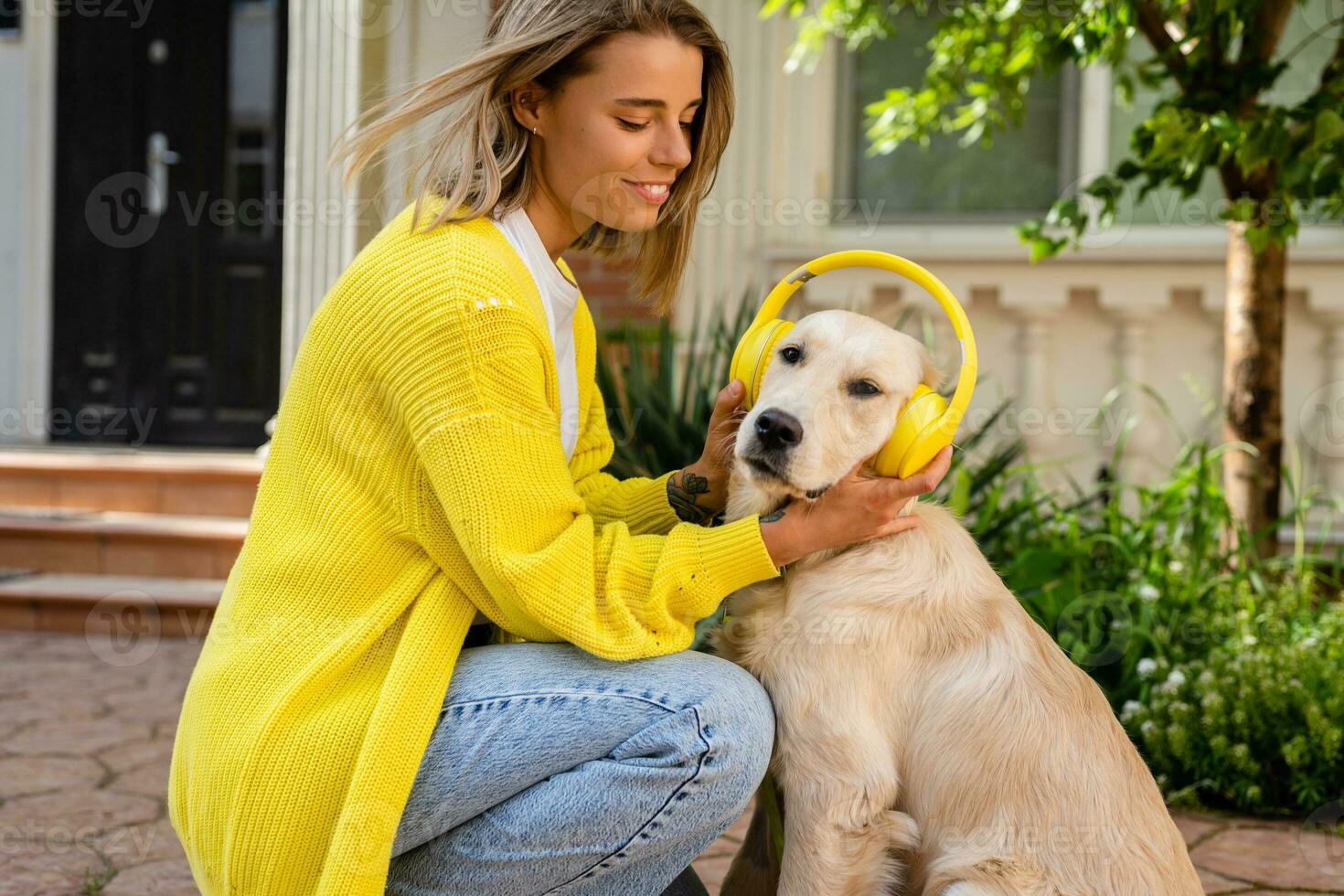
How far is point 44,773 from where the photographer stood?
3338mm

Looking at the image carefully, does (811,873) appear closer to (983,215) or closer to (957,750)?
(957,750)

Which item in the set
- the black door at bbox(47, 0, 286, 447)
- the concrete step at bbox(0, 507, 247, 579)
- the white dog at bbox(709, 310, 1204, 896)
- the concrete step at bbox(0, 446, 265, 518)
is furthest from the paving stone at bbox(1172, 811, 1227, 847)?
the black door at bbox(47, 0, 286, 447)

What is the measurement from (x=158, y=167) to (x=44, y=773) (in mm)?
4628

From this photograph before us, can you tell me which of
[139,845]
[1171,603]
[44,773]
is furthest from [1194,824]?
[44,773]

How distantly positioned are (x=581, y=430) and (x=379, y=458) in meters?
0.62

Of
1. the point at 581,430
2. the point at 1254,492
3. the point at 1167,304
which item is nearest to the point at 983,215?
the point at 1167,304

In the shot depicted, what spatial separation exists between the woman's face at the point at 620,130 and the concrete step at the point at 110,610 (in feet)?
11.9

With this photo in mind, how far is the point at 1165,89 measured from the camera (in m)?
5.58

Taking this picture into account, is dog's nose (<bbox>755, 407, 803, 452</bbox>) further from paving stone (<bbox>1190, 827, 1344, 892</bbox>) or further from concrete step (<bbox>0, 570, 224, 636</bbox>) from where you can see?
concrete step (<bbox>0, 570, 224, 636</bbox>)

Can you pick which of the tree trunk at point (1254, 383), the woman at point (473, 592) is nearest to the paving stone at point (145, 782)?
the woman at point (473, 592)

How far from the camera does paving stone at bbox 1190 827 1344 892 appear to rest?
274 centimetres

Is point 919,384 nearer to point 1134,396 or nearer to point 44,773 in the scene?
point 44,773

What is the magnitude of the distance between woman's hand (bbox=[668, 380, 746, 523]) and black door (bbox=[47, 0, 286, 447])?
5.16 metres

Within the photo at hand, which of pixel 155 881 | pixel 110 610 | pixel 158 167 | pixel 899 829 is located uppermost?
pixel 158 167
